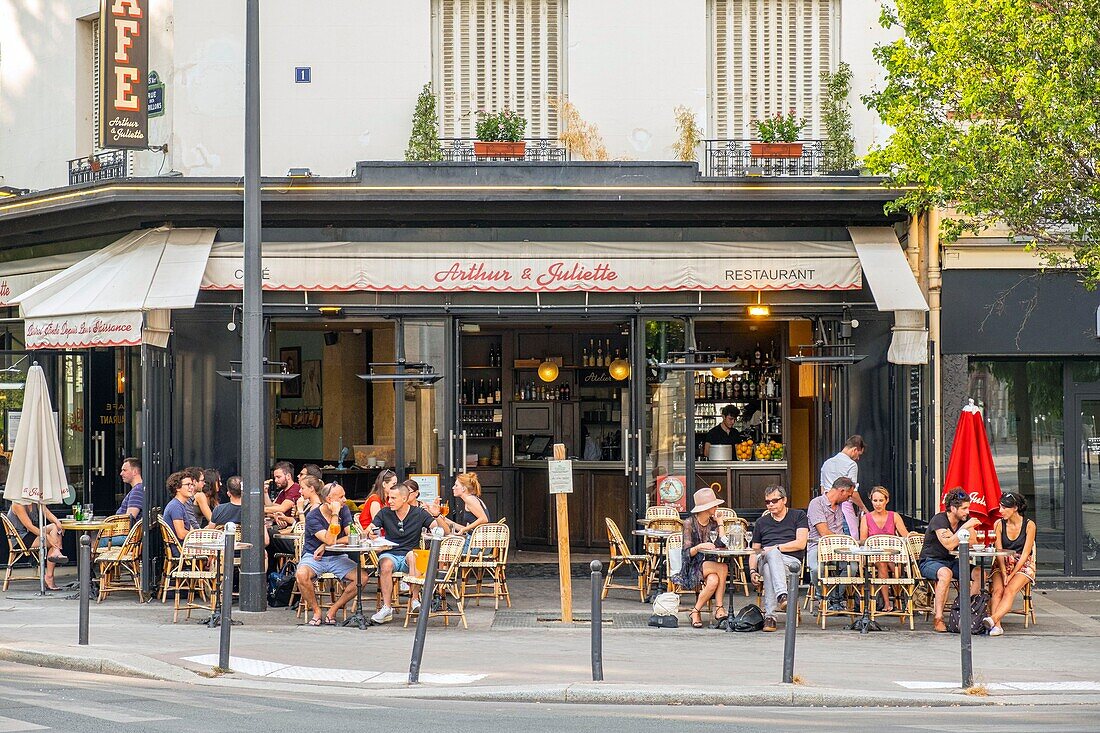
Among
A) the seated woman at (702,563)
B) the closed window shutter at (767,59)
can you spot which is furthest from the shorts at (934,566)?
the closed window shutter at (767,59)

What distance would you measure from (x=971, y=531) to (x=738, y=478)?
5.31 m

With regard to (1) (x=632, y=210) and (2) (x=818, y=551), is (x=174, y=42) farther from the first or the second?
(2) (x=818, y=551)

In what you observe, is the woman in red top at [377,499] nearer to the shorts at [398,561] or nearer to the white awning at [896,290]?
the shorts at [398,561]

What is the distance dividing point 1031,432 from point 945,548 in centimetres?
457

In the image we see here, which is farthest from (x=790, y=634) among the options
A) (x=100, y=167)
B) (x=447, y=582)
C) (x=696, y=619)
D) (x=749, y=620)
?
(x=100, y=167)

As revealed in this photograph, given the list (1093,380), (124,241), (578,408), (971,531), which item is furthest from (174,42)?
(1093,380)

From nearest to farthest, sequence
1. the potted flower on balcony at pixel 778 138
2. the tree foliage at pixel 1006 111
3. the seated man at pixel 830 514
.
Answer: the tree foliage at pixel 1006 111 < the seated man at pixel 830 514 < the potted flower on balcony at pixel 778 138

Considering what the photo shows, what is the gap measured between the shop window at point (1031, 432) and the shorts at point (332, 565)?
8331 mm

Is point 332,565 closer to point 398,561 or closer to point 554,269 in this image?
point 398,561

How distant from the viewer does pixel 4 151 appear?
64.2ft

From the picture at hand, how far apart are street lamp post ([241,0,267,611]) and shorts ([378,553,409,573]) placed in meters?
1.37

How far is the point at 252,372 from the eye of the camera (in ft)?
47.3

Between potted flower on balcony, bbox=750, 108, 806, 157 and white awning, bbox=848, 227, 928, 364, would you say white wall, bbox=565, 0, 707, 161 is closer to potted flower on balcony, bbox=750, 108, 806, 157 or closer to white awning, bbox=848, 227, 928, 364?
potted flower on balcony, bbox=750, 108, 806, 157

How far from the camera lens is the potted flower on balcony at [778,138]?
55.5 feet
